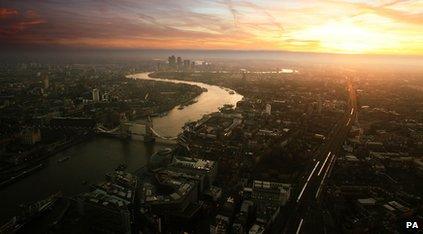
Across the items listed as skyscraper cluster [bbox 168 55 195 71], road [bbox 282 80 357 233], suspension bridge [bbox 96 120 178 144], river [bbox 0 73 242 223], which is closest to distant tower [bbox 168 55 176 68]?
skyscraper cluster [bbox 168 55 195 71]

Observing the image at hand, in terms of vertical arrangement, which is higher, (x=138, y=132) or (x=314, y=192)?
(x=138, y=132)

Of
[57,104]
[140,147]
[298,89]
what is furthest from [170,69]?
[140,147]

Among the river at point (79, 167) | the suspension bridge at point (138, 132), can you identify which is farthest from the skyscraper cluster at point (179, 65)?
the suspension bridge at point (138, 132)

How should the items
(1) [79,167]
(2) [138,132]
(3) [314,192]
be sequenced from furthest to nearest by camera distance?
1. (2) [138,132]
2. (1) [79,167]
3. (3) [314,192]

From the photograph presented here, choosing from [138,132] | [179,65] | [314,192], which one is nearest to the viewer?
[314,192]

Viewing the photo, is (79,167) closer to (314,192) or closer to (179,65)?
(314,192)

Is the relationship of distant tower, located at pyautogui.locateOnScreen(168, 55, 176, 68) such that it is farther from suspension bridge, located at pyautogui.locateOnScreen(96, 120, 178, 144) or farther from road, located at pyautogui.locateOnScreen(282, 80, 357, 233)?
road, located at pyautogui.locateOnScreen(282, 80, 357, 233)

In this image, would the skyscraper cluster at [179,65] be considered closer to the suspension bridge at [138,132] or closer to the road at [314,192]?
the suspension bridge at [138,132]

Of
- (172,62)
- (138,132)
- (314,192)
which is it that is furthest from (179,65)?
(314,192)
